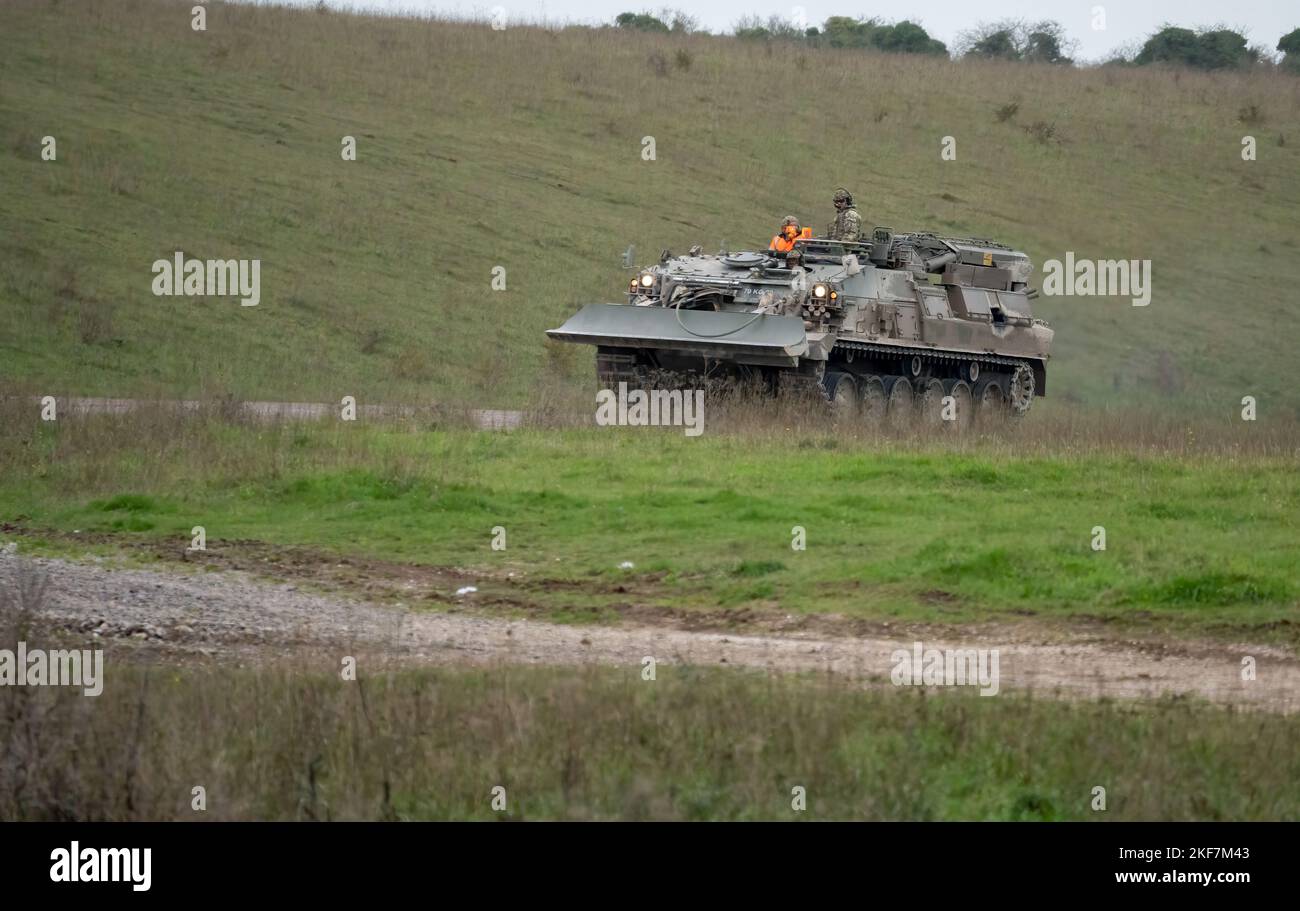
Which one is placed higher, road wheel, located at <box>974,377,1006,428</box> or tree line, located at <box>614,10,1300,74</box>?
tree line, located at <box>614,10,1300,74</box>

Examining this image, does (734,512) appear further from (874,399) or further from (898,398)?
(898,398)

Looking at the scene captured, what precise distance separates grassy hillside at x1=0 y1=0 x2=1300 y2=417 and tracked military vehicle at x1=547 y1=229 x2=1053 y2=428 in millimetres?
5465

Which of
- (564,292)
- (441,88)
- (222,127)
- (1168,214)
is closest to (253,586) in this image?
(564,292)

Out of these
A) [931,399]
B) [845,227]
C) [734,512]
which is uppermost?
[845,227]

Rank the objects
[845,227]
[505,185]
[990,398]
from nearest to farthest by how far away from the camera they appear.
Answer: [845,227], [990,398], [505,185]

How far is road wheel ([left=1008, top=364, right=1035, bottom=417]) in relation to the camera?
27.7 m

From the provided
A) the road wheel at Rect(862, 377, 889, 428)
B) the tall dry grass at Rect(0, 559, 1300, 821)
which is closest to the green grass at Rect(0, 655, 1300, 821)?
the tall dry grass at Rect(0, 559, 1300, 821)

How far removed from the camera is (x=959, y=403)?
26.1 m

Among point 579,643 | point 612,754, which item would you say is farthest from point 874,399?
point 612,754

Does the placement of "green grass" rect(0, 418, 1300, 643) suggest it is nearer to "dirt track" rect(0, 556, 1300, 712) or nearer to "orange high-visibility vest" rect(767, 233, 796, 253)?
"dirt track" rect(0, 556, 1300, 712)

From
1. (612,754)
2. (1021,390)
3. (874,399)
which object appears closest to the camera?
(612,754)

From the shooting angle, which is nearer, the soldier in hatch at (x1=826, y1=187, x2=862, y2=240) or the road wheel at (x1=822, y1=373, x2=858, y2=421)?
the road wheel at (x1=822, y1=373, x2=858, y2=421)

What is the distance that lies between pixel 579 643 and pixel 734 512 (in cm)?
431
